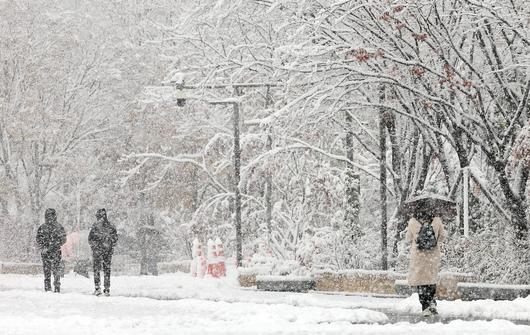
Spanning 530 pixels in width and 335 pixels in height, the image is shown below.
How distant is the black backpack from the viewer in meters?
15.2

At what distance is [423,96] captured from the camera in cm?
2009

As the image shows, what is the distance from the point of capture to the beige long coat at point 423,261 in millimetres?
15211

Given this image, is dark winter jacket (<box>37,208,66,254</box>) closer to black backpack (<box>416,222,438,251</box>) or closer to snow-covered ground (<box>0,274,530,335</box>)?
snow-covered ground (<box>0,274,530,335</box>)

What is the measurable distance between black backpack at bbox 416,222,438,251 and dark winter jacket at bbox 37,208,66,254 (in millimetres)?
10195

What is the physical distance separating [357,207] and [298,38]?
16.6ft

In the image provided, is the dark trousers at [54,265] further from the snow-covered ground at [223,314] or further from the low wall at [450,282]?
the low wall at [450,282]

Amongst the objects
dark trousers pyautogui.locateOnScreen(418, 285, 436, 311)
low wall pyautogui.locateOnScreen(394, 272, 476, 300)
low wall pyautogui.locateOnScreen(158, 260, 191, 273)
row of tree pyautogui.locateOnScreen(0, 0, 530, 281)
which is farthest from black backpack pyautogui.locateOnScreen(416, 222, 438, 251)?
low wall pyautogui.locateOnScreen(158, 260, 191, 273)

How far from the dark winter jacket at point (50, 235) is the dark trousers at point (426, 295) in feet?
33.0

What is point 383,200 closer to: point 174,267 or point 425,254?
point 425,254

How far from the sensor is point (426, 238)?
50.1 ft

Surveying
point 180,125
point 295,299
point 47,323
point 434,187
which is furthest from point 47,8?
point 47,323

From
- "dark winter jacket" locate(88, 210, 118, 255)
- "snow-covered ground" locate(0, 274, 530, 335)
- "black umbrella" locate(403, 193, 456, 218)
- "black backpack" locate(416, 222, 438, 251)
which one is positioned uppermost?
"black umbrella" locate(403, 193, 456, 218)

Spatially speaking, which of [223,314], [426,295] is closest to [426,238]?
[426,295]

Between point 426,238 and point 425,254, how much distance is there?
0.86 feet
